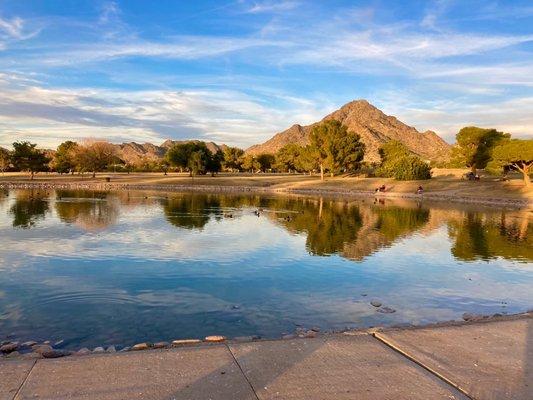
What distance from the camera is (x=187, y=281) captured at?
1556 cm

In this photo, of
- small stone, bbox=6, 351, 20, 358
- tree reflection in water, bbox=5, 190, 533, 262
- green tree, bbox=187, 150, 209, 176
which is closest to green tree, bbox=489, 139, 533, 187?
tree reflection in water, bbox=5, 190, 533, 262

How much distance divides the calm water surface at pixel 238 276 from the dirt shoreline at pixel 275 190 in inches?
1135

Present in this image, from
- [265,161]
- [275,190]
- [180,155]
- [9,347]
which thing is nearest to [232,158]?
[265,161]

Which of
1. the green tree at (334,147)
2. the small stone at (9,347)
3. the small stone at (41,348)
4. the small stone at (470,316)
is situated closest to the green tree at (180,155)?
the green tree at (334,147)

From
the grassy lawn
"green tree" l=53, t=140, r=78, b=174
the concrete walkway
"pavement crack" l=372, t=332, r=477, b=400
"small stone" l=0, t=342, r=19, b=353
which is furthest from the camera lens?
"green tree" l=53, t=140, r=78, b=174

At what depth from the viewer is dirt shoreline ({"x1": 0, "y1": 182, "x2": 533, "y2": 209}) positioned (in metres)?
57.8

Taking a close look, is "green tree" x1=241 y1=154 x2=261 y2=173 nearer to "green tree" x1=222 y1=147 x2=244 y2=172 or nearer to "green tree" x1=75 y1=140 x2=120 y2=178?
"green tree" x1=222 y1=147 x2=244 y2=172

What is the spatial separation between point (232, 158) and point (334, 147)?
209 ft

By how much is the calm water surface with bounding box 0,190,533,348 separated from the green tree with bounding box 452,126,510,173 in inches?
2192

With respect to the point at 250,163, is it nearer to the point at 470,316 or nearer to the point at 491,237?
the point at 491,237

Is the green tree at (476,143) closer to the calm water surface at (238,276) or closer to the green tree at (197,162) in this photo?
the green tree at (197,162)

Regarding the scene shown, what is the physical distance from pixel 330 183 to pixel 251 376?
80679 mm

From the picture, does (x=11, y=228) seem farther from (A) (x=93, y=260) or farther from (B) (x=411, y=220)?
(B) (x=411, y=220)

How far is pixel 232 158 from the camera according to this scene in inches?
6078
